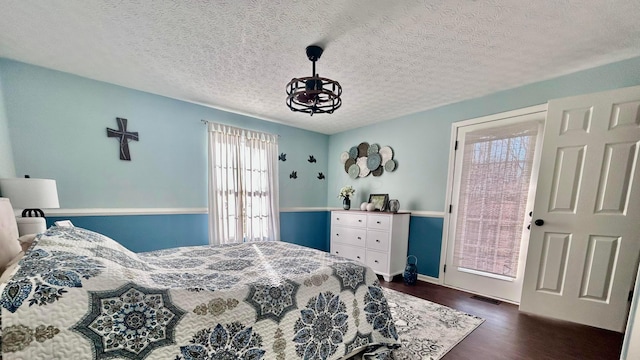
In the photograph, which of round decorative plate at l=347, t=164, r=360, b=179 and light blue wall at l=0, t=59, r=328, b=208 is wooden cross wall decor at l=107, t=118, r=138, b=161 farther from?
round decorative plate at l=347, t=164, r=360, b=179

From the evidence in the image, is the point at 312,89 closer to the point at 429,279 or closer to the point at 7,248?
the point at 7,248

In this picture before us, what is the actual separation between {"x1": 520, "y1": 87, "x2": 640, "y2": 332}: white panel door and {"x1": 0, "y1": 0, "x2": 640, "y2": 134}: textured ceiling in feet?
1.69

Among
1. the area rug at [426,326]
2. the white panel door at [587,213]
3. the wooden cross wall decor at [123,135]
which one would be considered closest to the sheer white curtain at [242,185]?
the wooden cross wall decor at [123,135]

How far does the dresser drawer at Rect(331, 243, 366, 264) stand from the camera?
3232 mm

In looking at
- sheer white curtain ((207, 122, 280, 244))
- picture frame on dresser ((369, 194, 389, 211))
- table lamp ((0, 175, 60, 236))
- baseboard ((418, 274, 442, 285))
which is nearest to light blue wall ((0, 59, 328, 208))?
sheer white curtain ((207, 122, 280, 244))

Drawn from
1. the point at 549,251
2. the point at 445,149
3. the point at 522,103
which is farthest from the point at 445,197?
the point at 522,103

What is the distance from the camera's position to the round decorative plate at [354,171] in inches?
149

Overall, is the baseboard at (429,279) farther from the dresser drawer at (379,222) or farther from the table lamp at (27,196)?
the table lamp at (27,196)

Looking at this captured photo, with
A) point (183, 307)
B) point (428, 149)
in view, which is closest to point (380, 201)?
point (428, 149)

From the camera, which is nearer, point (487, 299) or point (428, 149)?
point (487, 299)

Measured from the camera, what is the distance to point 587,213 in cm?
189

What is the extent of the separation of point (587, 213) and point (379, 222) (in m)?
1.89

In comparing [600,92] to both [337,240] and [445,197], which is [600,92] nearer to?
[445,197]

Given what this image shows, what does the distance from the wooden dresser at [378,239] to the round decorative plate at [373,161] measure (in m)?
0.80
